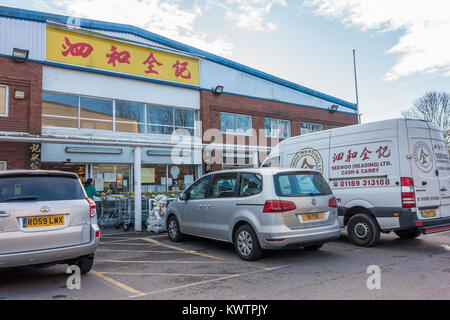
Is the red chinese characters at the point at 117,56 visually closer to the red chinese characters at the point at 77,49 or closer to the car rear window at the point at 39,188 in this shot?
the red chinese characters at the point at 77,49

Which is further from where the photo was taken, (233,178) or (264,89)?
(264,89)

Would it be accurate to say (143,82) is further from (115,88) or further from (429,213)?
A: (429,213)

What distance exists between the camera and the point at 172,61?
1566cm

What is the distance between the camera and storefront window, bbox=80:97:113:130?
1335 centimetres

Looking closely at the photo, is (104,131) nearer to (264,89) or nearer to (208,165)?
(208,165)

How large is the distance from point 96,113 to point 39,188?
9189mm

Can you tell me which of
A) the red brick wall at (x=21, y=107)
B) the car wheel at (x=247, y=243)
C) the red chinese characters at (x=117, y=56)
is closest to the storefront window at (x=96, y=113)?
the red brick wall at (x=21, y=107)

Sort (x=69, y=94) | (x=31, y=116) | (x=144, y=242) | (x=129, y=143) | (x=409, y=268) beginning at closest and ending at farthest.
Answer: (x=409, y=268)
(x=144, y=242)
(x=129, y=143)
(x=31, y=116)
(x=69, y=94)

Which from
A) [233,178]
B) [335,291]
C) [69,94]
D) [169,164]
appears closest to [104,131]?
[69,94]

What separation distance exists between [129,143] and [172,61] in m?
6.43

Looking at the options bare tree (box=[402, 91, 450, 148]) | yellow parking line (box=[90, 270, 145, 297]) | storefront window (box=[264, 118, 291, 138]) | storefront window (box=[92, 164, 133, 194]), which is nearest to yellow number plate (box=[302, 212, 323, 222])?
yellow parking line (box=[90, 270, 145, 297])

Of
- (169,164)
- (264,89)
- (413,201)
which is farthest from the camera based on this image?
(264,89)

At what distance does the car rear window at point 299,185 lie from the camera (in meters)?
6.25
